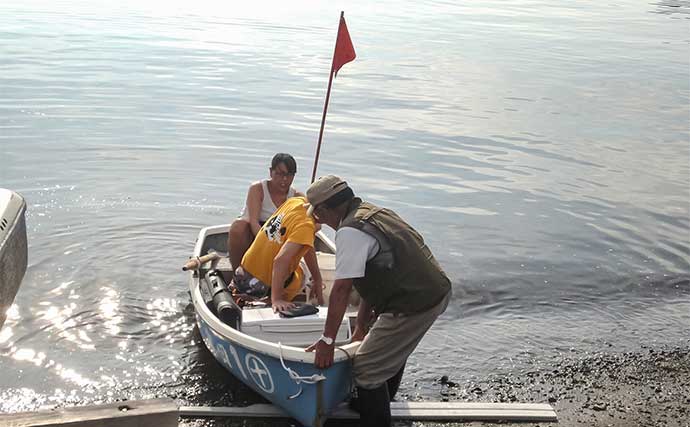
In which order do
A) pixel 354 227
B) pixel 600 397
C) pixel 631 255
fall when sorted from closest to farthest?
1. pixel 354 227
2. pixel 600 397
3. pixel 631 255

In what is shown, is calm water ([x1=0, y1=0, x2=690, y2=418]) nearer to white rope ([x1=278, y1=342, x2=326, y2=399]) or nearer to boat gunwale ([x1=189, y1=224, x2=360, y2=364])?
boat gunwale ([x1=189, y1=224, x2=360, y2=364])

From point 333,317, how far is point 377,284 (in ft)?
1.21

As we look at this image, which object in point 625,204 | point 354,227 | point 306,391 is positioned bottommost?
point 625,204

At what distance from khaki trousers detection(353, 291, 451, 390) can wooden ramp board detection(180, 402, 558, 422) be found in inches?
25.9

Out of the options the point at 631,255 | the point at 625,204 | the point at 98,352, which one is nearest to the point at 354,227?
the point at 98,352

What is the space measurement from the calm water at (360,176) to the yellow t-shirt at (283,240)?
0.97m

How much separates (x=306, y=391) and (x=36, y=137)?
12801 mm

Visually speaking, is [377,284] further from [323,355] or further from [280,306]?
[280,306]

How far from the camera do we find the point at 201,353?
26.7ft

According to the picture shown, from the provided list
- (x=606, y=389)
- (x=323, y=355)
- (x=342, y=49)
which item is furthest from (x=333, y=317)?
(x=342, y=49)

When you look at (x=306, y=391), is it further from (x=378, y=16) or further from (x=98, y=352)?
(x=378, y=16)

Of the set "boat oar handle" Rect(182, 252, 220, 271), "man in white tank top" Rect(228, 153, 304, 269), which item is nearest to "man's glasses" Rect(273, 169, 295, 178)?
"man in white tank top" Rect(228, 153, 304, 269)

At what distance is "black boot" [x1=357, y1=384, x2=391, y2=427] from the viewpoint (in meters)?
6.30

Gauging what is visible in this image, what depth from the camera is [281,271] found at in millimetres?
7066
